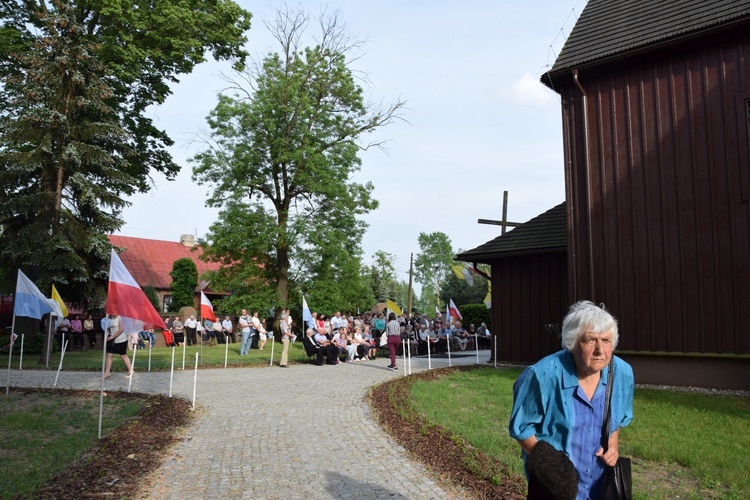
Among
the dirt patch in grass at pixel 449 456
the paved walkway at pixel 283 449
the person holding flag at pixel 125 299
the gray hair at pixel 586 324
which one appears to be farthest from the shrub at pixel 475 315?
the gray hair at pixel 586 324

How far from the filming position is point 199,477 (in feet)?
20.6

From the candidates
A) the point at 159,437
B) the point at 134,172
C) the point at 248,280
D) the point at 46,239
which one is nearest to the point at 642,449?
the point at 159,437

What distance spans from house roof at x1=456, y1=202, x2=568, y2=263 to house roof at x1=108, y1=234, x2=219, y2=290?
122 ft

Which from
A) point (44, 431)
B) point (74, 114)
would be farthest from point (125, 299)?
point (74, 114)

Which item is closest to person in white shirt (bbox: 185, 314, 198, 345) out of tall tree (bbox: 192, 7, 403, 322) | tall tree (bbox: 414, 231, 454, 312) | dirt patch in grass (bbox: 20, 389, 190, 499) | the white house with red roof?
tall tree (bbox: 192, 7, 403, 322)

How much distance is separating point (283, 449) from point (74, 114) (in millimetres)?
18734

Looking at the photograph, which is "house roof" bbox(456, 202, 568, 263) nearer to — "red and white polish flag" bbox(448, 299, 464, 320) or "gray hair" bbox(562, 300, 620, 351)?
"red and white polish flag" bbox(448, 299, 464, 320)

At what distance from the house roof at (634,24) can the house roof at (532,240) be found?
14.5 feet

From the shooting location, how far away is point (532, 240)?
58.3 ft

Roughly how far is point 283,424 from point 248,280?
22.5m

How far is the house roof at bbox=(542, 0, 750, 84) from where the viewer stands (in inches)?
485

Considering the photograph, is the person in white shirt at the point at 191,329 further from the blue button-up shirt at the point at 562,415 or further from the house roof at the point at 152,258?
the blue button-up shirt at the point at 562,415

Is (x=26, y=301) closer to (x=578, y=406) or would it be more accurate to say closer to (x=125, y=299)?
(x=125, y=299)

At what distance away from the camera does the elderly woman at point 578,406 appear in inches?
125
